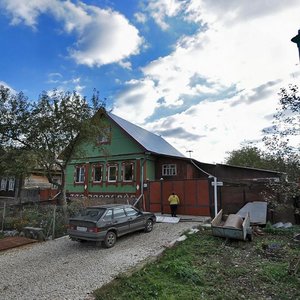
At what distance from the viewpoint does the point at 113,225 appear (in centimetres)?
1039

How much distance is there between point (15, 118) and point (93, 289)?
12.2m

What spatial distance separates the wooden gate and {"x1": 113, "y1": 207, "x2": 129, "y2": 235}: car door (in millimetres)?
5525

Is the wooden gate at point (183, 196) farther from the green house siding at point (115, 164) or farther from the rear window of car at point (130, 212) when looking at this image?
the rear window of car at point (130, 212)

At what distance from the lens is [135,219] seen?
11.6 metres

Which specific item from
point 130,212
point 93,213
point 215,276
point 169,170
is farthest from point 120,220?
point 169,170

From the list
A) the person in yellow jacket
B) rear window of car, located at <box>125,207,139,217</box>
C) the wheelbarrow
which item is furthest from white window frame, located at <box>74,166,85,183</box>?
the wheelbarrow

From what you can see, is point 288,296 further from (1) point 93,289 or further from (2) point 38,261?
(2) point 38,261

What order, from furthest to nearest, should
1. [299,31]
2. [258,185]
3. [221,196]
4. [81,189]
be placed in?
[81,189] < [221,196] < [258,185] < [299,31]

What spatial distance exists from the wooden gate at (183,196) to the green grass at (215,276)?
5.88 m

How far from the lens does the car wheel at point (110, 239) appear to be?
9.93 meters

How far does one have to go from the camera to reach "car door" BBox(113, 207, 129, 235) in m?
10.6

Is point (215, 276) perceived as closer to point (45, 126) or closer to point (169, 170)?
point (45, 126)

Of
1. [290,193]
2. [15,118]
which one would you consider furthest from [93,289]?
[15,118]

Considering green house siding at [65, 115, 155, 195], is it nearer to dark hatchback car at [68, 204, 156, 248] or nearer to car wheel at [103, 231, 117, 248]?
dark hatchback car at [68, 204, 156, 248]
